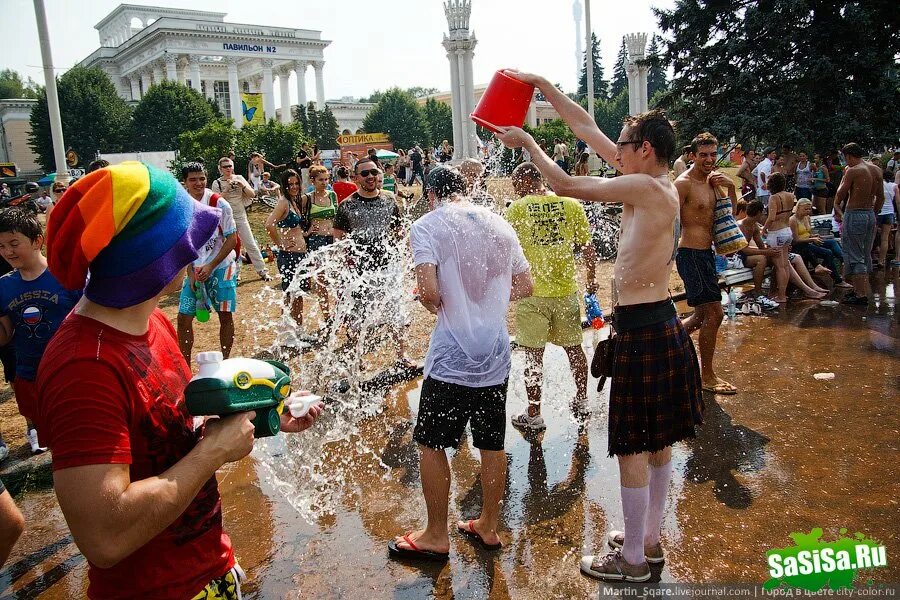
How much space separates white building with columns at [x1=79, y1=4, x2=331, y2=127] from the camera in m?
75.4

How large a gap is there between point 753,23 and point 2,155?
264 feet

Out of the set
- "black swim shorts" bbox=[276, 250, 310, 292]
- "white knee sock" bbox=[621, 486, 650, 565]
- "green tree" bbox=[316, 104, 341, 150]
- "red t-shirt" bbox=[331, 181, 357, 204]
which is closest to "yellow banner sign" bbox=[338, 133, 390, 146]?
"green tree" bbox=[316, 104, 341, 150]

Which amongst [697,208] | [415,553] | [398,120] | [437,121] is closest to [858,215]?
[697,208]

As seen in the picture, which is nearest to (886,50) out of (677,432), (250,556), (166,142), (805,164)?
(805,164)

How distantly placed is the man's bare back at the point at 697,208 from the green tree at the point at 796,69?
18.0 m

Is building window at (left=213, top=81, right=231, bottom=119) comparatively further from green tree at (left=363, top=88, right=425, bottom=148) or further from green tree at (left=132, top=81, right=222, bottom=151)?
green tree at (left=132, top=81, right=222, bottom=151)

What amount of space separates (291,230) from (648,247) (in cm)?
522

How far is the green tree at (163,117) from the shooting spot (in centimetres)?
5422

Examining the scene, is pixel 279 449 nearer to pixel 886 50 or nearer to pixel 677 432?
pixel 677 432

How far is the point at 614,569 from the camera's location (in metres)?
3.09

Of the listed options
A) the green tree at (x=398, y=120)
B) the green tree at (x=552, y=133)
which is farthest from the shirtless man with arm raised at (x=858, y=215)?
the green tree at (x=398, y=120)

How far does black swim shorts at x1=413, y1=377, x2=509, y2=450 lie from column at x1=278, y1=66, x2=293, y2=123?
87.1m

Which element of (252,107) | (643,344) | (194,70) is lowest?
(643,344)

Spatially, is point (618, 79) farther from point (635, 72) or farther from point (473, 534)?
point (473, 534)
